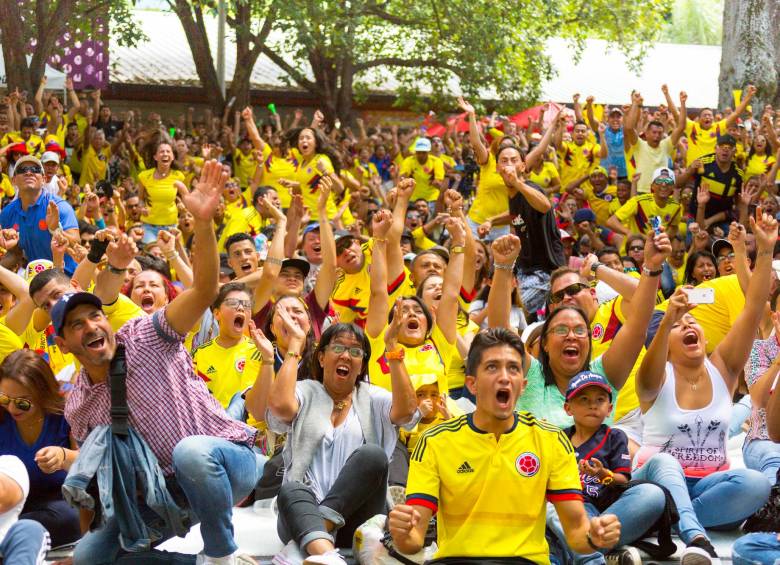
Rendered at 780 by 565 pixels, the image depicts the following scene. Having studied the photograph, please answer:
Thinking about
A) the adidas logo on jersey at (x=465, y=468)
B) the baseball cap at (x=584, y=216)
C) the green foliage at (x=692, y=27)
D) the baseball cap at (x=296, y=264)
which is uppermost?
the green foliage at (x=692, y=27)

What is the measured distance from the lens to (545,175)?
13430 mm

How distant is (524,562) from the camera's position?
14.3ft

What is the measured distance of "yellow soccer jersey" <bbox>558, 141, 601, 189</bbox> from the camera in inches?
547

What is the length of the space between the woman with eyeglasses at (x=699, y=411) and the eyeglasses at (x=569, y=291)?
1.11 m

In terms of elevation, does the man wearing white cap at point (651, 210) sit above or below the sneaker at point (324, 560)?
above

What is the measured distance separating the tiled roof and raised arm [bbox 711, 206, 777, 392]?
15137mm

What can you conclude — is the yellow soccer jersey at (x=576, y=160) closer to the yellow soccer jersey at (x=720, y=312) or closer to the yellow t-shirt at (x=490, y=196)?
the yellow t-shirt at (x=490, y=196)

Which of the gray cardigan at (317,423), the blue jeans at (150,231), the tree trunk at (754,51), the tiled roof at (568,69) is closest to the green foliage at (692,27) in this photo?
the tiled roof at (568,69)

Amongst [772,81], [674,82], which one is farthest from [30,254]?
[674,82]

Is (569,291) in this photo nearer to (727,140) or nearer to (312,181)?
(312,181)

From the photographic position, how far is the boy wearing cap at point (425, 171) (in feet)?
48.5

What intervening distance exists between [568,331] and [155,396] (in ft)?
6.60

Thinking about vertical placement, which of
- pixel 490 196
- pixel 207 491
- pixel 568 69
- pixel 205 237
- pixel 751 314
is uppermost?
pixel 568 69

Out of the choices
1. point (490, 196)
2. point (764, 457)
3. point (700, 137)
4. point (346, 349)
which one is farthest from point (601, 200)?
point (346, 349)
